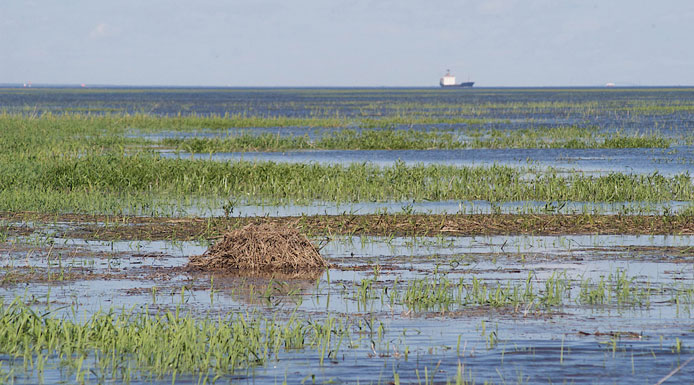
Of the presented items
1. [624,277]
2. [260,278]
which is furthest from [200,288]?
[624,277]

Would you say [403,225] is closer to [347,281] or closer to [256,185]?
[347,281]

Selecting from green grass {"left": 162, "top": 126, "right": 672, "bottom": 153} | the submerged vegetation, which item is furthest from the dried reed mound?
green grass {"left": 162, "top": 126, "right": 672, "bottom": 153}

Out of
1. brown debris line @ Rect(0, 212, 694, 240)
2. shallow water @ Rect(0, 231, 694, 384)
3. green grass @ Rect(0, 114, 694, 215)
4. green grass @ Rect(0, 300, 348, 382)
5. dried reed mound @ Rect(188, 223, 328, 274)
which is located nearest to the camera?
green grass @ Rect(0, 300, 348, 382)

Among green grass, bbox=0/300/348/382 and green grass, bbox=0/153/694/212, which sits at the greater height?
green grass, bbox=0/153/694/212

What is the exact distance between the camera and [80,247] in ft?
52.3

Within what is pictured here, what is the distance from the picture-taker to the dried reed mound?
13.9 m

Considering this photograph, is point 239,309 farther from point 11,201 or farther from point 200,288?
point 11,201

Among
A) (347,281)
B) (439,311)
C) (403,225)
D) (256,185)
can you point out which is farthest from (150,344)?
(256,185)

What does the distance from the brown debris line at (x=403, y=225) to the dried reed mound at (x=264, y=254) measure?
2.63 meters

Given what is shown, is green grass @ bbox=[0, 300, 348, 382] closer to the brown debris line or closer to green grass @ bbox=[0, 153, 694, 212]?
the brown debris line

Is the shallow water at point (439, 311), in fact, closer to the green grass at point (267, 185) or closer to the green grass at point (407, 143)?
the green grass at point (267, 185)

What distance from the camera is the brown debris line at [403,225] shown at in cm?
1727

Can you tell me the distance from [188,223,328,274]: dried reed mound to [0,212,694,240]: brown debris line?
8.62ft

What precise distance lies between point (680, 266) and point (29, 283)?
9.42 meters
